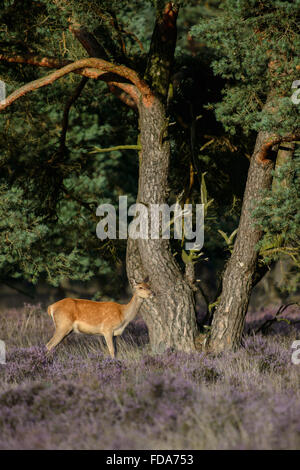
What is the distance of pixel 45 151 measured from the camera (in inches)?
625

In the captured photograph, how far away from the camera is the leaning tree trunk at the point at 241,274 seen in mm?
10547

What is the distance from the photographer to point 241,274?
10.7 m

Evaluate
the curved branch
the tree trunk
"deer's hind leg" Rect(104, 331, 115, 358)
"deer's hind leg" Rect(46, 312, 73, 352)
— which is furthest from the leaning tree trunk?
"deer's hind leg" Rect(46, 312, 73, 352)

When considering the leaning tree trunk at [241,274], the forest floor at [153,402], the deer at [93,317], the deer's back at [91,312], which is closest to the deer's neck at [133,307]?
the deer at [93,317]

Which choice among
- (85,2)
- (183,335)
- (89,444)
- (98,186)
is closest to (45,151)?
(98,186)

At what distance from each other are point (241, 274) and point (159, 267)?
144cm

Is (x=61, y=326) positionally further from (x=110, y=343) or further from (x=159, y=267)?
Answer: (x=159, y=267)

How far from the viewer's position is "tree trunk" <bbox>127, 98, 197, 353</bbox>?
10.5 meters

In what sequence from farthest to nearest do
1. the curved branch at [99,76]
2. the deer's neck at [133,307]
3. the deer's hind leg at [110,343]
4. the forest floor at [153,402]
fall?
the deer's neck at [133,307]
the deer's hind leg at [110,343]
the curved branch at [99,76]
the forest floor at [153,402]

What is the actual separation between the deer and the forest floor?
0.86 metres

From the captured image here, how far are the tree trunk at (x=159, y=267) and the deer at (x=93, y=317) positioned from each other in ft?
0.96

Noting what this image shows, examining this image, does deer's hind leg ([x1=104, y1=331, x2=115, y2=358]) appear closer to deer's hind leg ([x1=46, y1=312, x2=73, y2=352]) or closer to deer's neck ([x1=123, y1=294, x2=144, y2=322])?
deer's neck ([x1=123, y1=294, x2=144, y2=322])

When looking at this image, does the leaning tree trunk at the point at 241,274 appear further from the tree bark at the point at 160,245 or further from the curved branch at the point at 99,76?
the curved branch at the point at 99,76

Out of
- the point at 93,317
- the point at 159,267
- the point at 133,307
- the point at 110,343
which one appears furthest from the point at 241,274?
the point at 93,317
